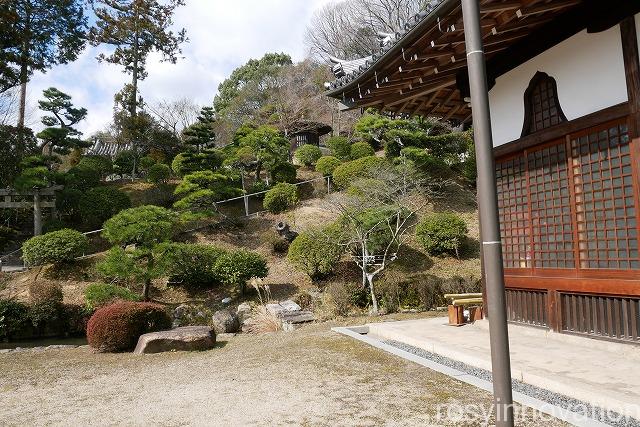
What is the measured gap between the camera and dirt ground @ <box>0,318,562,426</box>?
3.61m

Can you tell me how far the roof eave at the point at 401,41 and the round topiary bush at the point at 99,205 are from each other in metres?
13.7

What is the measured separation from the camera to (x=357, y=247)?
14.5 meters

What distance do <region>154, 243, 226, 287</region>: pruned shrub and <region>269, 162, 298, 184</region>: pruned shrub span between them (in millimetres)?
7986

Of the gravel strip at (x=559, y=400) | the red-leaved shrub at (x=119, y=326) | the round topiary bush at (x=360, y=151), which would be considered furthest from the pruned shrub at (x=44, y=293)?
the round topiary bush at (x=360, y=151)

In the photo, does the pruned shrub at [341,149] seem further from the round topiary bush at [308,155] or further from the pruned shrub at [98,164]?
the pruned shrub at [98,164]

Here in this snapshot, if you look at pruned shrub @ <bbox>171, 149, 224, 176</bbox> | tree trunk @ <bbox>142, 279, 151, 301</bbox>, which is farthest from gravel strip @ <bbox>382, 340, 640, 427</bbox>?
pruned shrub @ <bbox>171, 149, 224, 176</bbox>

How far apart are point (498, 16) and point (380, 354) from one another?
422 cm

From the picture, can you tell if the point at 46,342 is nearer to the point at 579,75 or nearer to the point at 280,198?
the point at 280,198

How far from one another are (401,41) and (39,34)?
29.0 feet

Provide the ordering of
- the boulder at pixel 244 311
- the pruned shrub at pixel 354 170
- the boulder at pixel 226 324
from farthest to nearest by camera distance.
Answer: the pruned shrub at pixel 354 170
the boulder at pixel 244 311
the boulder at pixel 226 324

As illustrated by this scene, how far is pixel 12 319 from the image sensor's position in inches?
441

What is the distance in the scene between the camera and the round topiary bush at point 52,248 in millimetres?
14664

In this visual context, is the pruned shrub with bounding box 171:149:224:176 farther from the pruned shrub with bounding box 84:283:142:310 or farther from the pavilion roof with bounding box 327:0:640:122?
the pavilion roof with bounding box 327:0:640:122

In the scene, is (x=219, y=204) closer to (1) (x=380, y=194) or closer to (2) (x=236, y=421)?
(1) (x=380, y=194)
